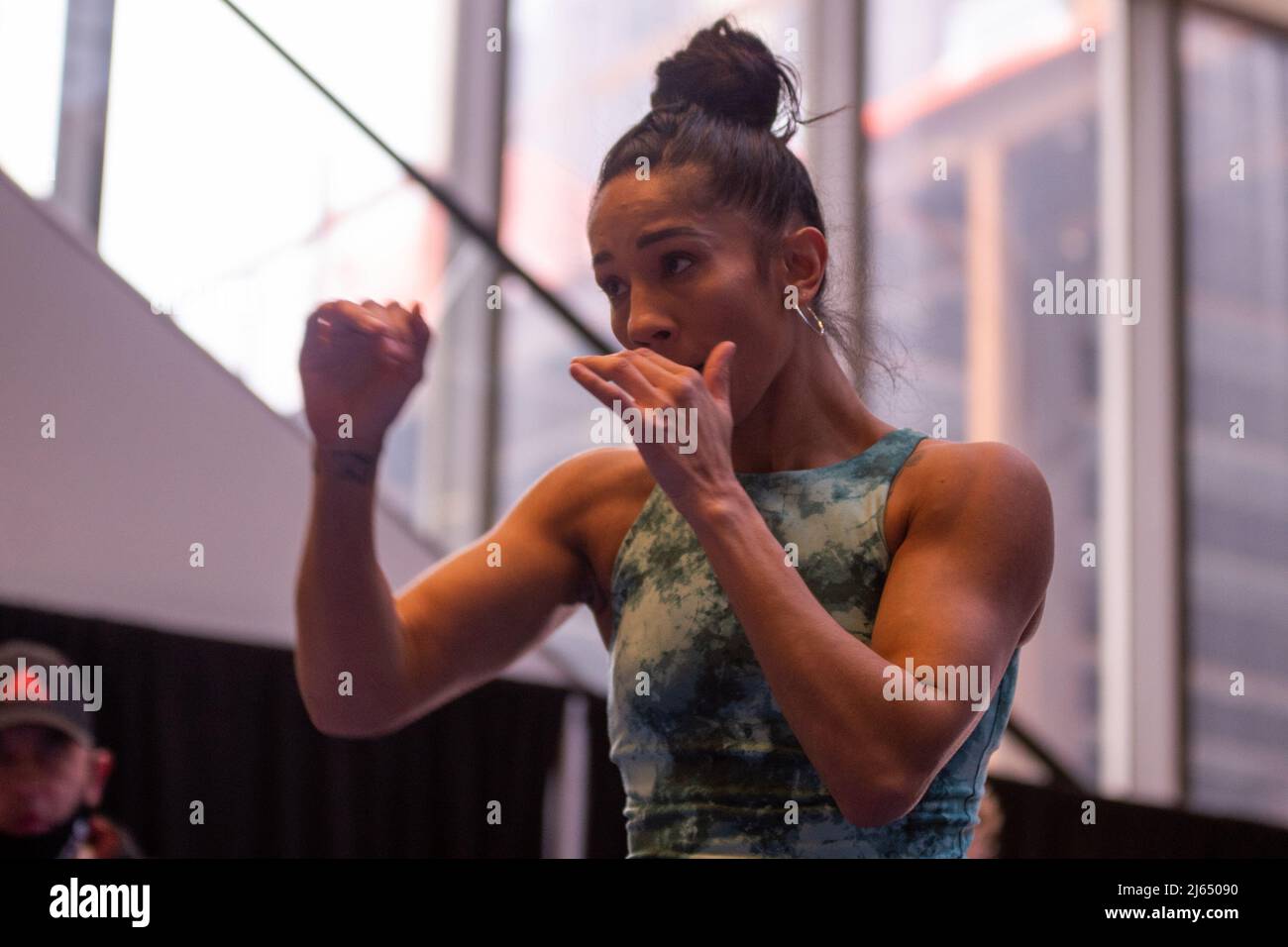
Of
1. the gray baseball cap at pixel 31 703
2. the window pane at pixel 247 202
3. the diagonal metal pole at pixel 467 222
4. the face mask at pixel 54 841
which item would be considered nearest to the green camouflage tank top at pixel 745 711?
the face mask at pixel 54 841

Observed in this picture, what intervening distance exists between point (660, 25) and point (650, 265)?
356cm

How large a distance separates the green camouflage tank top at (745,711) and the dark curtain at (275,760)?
1926 mm

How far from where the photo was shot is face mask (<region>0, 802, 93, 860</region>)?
2.27m

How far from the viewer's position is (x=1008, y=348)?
4.96 meters

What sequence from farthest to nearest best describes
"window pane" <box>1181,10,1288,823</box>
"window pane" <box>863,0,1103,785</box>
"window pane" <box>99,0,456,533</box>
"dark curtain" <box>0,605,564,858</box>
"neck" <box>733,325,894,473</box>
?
"window pane" <box>1181,10,1288,823</box>, "window pane" <box>863,0,1103,785</box>, "window pane" <box>99,0,456,533</box>, "dark curtain" <box>0,605,564,858</box>, "neck" <box>733,325,894,473</box>

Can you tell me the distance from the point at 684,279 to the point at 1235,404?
15.6 ft

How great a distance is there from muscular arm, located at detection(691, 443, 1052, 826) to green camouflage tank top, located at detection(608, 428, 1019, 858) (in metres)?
0.04

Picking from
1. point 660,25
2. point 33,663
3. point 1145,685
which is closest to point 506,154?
point 660,25

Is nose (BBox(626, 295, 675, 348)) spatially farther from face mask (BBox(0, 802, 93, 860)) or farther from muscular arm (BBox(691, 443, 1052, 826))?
face mask (BBox(0, 802, 93, 860))

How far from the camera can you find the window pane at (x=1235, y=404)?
5.06 meters

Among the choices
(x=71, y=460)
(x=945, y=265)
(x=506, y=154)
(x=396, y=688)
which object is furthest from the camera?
(x=945, y=265)

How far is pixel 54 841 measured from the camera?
7.88 ft

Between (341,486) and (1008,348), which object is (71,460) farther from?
(1008,348)

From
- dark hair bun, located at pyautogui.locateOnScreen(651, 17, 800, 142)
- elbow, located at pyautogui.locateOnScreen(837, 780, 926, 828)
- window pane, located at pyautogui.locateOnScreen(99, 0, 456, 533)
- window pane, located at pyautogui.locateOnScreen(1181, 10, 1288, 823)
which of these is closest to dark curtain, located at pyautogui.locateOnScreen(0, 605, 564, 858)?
window pane, located at pyautogui.locateOnScreen(99, 0, 456, 533)
